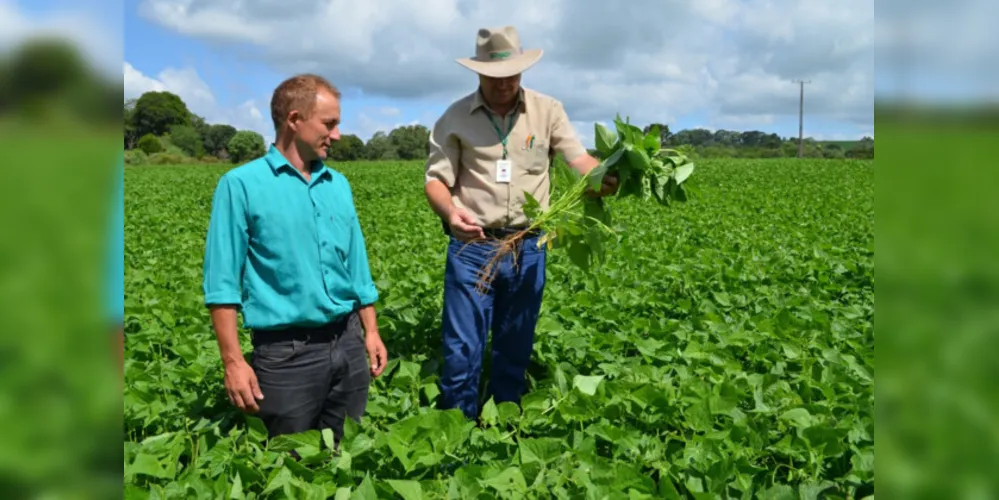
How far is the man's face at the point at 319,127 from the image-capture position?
2.48m

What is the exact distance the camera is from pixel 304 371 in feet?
8.48

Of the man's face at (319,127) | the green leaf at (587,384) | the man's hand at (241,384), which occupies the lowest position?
the green leaf at (587,384)

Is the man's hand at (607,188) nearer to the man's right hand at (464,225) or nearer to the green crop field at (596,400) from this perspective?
the green crop field at (596,400)

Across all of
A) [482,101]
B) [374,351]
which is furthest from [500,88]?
[374,351]

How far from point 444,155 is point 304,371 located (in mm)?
1226

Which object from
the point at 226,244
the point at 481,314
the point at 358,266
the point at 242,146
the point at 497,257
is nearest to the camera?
the point at 226,244

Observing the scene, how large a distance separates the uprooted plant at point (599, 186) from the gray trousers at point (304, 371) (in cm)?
75

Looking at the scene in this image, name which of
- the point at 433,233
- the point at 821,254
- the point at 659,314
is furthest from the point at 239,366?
the point at 433,233

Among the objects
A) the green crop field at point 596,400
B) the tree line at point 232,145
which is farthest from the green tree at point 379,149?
the green crop field at point 596,400

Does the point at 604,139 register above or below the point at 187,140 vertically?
below

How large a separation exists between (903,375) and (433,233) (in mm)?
9848

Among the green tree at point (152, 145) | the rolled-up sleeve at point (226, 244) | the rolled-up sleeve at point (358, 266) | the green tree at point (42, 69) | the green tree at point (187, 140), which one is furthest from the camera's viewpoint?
the green tree at point (187, 140)

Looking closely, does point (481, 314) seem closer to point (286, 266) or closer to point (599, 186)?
point (599, 186)

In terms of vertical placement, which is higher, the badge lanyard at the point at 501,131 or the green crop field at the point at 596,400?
the badge lanyard at the point at 501,131
